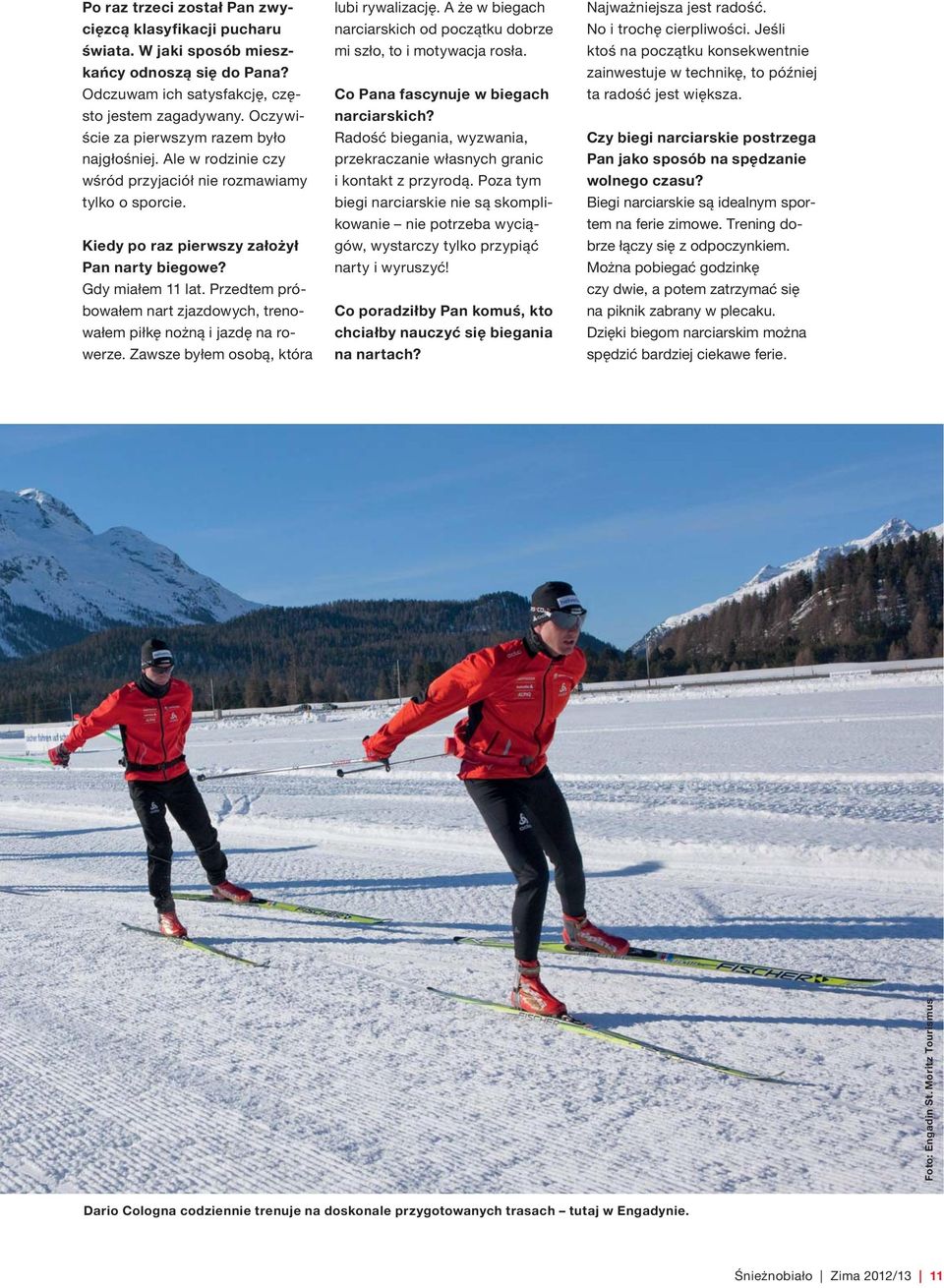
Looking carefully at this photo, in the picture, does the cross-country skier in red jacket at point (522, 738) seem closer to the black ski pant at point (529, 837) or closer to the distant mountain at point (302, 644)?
the black ski pant at point (529, 837)

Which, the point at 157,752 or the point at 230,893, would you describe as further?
the point at 230,893

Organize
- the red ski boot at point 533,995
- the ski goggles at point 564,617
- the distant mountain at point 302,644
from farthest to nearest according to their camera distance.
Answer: the distant mountain at point 302,644 < the ski goggles at point 564,617 < the red ski boot at point 533,995

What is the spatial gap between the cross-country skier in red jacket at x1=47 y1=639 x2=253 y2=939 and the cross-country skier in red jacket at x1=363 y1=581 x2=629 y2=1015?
2.34 metres

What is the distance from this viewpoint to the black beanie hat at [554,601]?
4613 millimetres

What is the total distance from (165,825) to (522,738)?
10.2 ft

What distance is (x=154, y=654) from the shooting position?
671 centimetres

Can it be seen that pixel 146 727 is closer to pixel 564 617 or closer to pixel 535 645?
pixel 535 645

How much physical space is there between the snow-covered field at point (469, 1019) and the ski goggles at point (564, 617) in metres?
1.79

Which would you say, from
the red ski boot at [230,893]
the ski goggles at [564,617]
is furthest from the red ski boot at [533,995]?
the red ski boot at [230,893]

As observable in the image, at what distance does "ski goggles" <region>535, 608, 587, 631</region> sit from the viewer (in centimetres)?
459

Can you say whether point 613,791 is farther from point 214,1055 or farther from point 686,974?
point 214,1055

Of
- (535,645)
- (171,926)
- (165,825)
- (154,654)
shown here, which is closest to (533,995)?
(535,645)

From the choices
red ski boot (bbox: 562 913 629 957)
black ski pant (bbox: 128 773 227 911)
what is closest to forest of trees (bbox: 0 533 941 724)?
black ski pant (bbox: 128 773 227 911)
